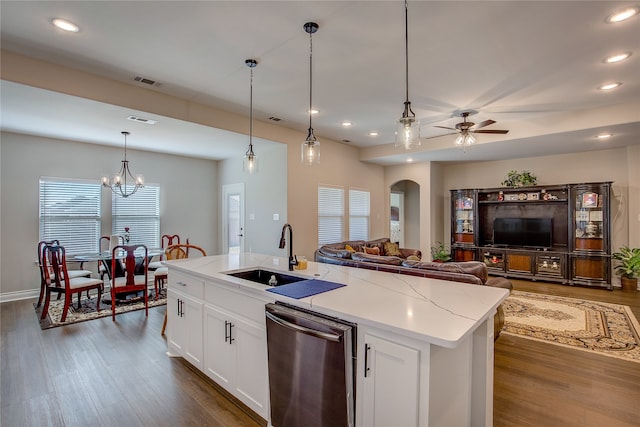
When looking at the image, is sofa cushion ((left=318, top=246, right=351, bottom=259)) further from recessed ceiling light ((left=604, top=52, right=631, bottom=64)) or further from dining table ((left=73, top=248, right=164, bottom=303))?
recessed ceiling light ((left=604, top=52, right=631, bottom=64))

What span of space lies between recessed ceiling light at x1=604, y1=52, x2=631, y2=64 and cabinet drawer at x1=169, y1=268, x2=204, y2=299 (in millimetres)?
4551

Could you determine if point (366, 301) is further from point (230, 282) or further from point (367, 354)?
point (230, 282)

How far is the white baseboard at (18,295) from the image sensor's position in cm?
508

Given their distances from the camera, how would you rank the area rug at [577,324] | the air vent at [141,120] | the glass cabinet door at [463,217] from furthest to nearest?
the glass cabinet door at [463,217]
the air vent at [141,120]
the area rug at [577,324]

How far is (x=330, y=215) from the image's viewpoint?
667cm

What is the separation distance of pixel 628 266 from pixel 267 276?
21.3 ft

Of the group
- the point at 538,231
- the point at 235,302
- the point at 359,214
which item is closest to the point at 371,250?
the point at 359,214

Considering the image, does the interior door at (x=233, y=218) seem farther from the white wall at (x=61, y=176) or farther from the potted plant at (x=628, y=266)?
the potted plant at (x=628, y=266)

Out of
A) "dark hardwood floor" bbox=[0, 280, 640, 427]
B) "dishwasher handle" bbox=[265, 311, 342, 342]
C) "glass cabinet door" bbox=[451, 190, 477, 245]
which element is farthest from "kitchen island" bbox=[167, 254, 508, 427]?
"glass cabinet door" bbox=[451, 190, 477, 245]

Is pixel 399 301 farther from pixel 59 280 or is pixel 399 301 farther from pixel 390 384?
pixel 59 280

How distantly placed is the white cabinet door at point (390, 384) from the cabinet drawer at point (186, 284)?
1.68 metres

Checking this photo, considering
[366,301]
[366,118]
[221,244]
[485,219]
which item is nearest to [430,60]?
[366,118]

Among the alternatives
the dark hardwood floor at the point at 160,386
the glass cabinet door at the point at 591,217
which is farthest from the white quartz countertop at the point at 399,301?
the glass cabinet door at the point at 591,217

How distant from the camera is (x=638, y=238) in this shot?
5766mm
